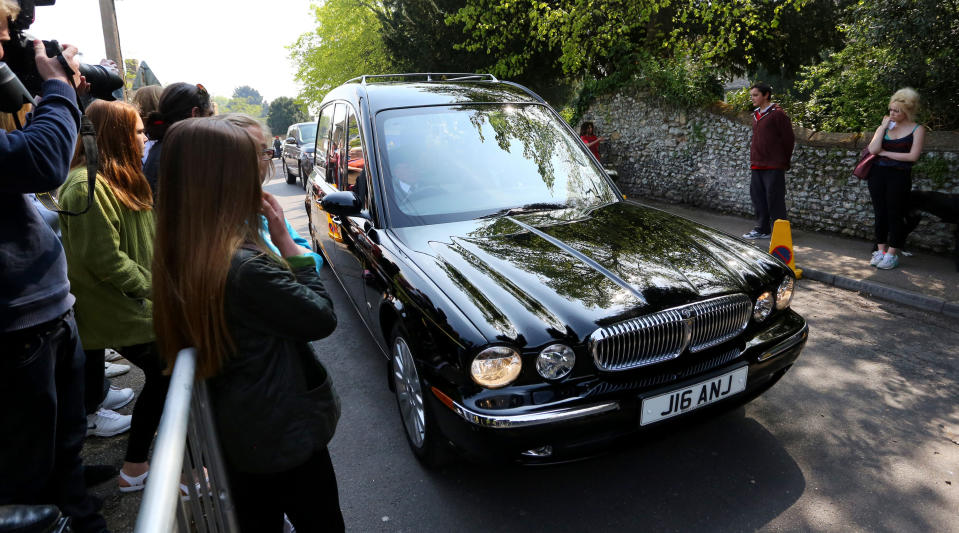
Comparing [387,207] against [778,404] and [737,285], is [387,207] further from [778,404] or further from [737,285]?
[778,404]

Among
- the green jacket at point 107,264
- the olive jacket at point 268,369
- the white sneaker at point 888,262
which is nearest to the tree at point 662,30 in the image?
the white sneaker at point 888,262

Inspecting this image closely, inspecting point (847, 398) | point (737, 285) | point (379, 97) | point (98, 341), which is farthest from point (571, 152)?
point (98, 341)

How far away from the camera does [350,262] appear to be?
4.00 meters

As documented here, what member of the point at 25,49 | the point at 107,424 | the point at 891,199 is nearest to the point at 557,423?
the point at 25,49

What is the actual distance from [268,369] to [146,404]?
1.42 metres

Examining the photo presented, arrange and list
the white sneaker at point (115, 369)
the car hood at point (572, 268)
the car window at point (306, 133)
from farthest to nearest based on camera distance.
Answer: the car window at point (306, 133) < the white sneaker at point (115, 369) < the car hood at point (572, 268)

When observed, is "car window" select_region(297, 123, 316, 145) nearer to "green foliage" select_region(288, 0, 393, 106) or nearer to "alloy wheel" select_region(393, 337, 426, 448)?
"green foliage" select_region(288, 0, 393, 106)

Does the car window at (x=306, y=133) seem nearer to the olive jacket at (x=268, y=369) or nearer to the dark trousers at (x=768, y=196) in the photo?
the dark trousers at (x=768, y=196)

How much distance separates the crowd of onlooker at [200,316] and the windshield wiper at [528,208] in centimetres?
168

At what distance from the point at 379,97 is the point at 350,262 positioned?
45.7 inches

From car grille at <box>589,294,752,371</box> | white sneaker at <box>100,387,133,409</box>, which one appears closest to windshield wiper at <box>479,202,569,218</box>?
car grille at <box>589,294,752,371</box>

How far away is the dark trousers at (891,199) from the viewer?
614cm

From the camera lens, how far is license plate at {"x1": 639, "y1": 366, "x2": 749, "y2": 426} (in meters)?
2.40

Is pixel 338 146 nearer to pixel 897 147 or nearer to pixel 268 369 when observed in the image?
pixel 268 369
